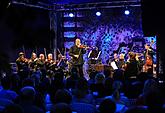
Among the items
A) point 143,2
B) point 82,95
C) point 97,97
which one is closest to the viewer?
point 82,95

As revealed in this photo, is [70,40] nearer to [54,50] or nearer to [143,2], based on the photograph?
[54,50]

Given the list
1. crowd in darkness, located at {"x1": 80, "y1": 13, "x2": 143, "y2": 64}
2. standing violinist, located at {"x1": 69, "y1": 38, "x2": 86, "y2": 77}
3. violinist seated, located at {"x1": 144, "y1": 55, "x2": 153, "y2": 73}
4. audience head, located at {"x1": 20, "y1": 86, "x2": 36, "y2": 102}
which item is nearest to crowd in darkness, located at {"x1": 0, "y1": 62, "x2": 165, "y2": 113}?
audience head, located at {"x1": 20, "y1": 86, "x2": 36, "y2": 102}

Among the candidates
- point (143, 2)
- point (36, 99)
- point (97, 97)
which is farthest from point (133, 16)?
point (36, 99)

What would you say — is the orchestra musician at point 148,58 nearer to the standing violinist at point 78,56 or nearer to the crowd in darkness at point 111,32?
the standing violinist at point 78,56

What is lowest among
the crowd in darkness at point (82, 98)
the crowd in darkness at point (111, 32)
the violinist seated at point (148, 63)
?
the crowd in darkness at point (82, 98)

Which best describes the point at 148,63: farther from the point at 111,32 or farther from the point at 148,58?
the point at 111,32

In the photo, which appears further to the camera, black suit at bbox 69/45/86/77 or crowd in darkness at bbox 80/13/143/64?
crowd in darkness at bbox 80/13/143/64

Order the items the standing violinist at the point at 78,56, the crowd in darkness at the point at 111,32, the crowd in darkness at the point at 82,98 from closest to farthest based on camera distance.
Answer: the crowd in darkness at the point at 82,98, the standing violinist at the point at 78,56, the crowd in darkness at the point at 111,32

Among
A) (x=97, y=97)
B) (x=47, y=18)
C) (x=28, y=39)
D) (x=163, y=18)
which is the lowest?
(x=97, y=97)

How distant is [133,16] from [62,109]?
55.5ft

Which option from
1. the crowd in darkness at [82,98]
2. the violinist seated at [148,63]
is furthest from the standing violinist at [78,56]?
the crowd in darkness at [82,98]

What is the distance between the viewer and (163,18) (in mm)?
9070

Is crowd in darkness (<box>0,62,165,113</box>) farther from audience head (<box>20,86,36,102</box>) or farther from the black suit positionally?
the black suit

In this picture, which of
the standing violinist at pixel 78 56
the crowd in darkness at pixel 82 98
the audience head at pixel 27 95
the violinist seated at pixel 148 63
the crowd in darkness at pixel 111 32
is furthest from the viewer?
the crowd in darkness at pixel 111 32
